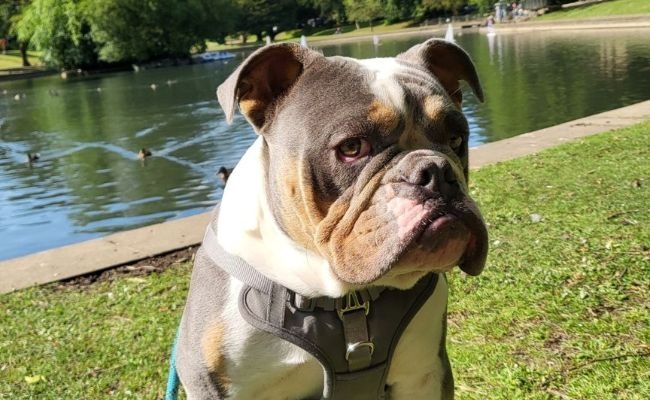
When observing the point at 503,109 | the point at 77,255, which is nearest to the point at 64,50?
the point at 503,109

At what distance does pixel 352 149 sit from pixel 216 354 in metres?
0.91

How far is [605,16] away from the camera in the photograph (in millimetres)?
43625

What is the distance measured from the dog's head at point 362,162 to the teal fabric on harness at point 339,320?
0.42ft

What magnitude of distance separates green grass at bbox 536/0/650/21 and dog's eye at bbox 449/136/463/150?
141ft

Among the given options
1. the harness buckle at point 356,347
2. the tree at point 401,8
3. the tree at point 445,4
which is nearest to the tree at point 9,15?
the tree at point 401,8

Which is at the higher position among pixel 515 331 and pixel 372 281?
pixel 372 281

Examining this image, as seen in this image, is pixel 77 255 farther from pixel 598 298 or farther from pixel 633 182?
pixel 633 182

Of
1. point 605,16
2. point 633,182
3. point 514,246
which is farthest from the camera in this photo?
point 605,16

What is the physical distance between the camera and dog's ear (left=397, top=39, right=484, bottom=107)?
3.03 meters

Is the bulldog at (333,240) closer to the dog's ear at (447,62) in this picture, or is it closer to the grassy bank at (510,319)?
the dog's ear at (447,62)

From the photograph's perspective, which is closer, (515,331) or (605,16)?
(515,331)

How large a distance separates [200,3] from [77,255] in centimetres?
6545

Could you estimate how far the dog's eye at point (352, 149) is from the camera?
96.7 inches

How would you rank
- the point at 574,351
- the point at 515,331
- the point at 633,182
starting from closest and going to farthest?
the point at 574,351, the point at 515,331, the point at 633,182
